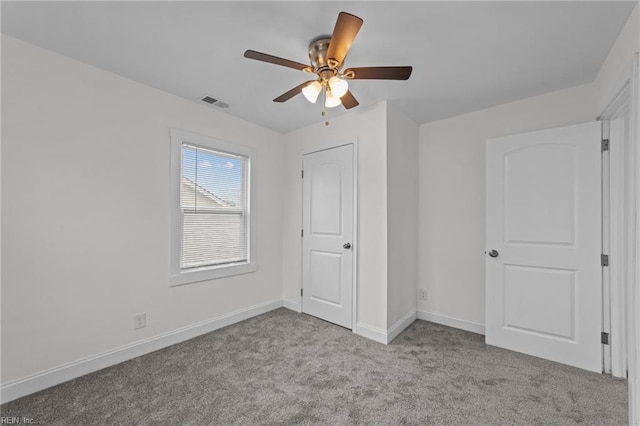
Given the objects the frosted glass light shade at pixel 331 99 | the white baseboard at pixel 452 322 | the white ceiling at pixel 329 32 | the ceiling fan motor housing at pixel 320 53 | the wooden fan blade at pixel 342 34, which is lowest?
the white baseboard at pixel 452 322

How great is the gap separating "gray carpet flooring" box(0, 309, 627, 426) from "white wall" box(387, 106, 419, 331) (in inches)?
19.5

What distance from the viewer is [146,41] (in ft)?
6.24

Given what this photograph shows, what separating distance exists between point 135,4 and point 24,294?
206 cm

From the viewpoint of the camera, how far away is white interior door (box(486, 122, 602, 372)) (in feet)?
7.48

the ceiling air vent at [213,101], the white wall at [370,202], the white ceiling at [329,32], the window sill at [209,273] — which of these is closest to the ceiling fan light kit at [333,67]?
the white ceiling at [329,32]

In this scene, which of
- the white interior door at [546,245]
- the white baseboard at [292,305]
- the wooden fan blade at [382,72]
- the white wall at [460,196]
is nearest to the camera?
the wooden fan blade at [382,72]

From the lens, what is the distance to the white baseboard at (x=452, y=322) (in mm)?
2988

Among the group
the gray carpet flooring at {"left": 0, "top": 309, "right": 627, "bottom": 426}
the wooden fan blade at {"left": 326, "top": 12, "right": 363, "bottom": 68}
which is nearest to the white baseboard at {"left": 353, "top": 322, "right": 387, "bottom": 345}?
the gray carpet flooring at {"left": 0, "top": 309, "right": 627, "bottom": 426}

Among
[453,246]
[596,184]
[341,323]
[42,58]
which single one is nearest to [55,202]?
[42,58]

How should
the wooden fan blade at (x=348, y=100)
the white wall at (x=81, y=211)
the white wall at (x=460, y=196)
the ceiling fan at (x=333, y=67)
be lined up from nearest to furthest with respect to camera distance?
1. the ceiling fan at (x=333, y=67)
2. the white wall at (x=81, y=211)
3. the wooden fan blade at (x=348, y=100)
4. the white wall at (x=460, y=196)

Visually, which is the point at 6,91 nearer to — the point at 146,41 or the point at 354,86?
the point at 146,41

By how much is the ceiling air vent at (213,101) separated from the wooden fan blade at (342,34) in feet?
5.23

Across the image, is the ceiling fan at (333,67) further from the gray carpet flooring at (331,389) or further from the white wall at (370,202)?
the gray carpet flooring at (331,389)

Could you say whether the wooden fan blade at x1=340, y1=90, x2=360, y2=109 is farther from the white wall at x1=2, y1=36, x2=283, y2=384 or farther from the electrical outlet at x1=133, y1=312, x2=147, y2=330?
the electrical outlet at x1=133, y1=312, x2=147, y2=330
